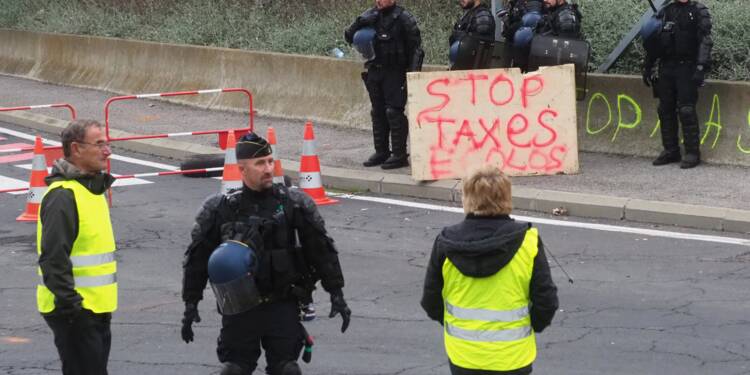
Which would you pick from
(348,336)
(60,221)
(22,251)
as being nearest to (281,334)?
(60,221)

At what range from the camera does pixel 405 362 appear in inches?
324

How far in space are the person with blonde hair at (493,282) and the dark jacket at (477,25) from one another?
9.19 m

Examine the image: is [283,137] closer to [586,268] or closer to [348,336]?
[586,268]

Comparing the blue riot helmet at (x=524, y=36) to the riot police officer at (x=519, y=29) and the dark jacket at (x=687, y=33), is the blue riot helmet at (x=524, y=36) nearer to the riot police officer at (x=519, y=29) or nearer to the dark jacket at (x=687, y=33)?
the riot police officer at (x=519, y=29)

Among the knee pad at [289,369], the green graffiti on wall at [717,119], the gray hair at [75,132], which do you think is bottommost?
the knee pad at [289,369]

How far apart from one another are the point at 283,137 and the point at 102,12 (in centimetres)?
1024

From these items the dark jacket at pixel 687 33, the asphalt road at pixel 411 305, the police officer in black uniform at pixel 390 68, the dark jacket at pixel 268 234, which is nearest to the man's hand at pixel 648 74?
the dark jacket at pixel 687 33

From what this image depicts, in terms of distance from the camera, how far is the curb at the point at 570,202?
1205cm

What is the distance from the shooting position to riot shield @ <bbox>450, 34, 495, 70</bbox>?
14953mm

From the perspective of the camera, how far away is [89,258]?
656cm

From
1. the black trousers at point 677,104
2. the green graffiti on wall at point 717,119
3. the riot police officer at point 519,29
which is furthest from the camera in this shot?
the riot police officer at point 519,29

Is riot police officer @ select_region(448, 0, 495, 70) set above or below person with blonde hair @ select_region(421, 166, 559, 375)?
above

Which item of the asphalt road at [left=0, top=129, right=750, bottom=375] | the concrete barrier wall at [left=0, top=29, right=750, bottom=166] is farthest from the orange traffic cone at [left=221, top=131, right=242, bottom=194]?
the concrete barrier wall at [left=0, top=29, right=750, bottom=166]

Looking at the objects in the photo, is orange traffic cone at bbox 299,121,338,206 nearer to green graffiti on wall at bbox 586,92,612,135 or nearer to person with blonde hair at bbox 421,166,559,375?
green graffiti on wall at bbox 586,92,612,135
